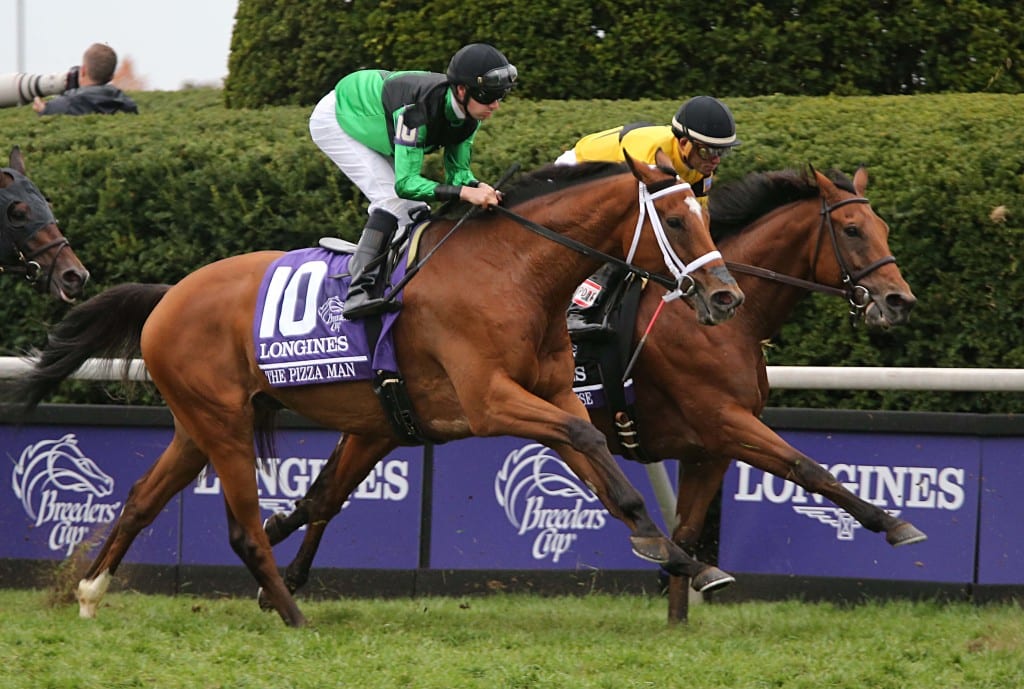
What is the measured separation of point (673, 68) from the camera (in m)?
8.77

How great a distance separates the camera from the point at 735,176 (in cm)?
750

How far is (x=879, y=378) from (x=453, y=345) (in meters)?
2.32

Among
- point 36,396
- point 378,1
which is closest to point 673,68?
point 378,1

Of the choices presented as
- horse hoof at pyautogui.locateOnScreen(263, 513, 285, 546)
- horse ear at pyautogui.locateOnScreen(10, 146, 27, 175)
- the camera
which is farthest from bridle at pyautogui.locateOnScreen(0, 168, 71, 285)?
the camera

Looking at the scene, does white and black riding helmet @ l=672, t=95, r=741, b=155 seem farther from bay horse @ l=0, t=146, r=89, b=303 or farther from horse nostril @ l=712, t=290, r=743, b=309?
bay horse @ l=0, t=146, r=89, b=303

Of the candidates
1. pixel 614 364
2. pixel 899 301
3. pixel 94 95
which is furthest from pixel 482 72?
pixel 94 95

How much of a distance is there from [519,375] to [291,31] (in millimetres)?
4621

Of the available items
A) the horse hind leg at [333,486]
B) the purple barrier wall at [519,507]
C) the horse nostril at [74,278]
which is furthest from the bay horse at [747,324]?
the horse nostril at [74,278]

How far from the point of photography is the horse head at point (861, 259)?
5918 millimetres

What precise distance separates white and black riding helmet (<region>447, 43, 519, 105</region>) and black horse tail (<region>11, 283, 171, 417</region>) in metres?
2.05

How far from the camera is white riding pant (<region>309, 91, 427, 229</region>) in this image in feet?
19.6

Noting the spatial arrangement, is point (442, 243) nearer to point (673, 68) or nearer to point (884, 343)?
point (884, 343)

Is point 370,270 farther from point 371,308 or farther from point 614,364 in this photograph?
point 614,364

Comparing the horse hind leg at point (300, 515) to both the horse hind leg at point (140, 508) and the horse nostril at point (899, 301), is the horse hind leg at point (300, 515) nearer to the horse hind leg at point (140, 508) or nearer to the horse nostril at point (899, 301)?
the horse hind leg at point (140, 508)
